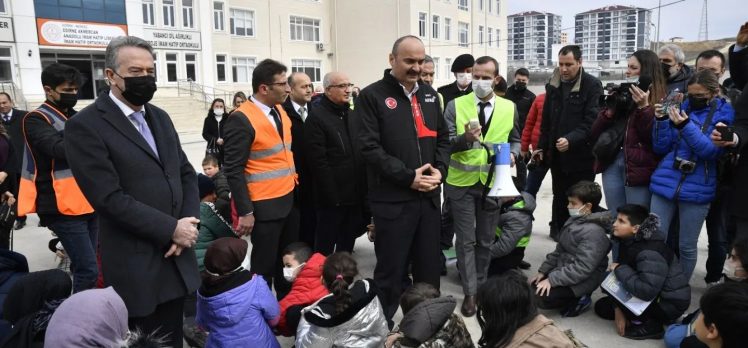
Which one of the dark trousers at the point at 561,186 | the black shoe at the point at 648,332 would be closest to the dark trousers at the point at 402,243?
the black shoe at the point at 648,332

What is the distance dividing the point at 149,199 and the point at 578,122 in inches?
164

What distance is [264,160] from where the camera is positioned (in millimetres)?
3717

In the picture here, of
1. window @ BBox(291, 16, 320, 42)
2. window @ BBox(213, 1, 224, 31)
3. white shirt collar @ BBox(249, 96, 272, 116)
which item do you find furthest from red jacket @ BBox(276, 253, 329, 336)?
window @ BBox(291, 16, 320, 42)

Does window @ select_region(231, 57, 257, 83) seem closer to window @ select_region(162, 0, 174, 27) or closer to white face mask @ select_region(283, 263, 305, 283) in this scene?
window @ select_region(162, 0, 174, 27)

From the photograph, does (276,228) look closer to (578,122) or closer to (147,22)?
(578,122)

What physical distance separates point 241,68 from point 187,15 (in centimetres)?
462

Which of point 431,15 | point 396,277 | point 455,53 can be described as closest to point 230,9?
point 431,15

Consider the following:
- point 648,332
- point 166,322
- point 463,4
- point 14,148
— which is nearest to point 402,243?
point 166,322

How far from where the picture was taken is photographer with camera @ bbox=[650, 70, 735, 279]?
3.82 m

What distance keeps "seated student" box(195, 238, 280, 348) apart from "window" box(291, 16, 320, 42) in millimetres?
33100

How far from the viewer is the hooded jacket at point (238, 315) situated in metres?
2.98

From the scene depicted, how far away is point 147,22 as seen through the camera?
27.7m

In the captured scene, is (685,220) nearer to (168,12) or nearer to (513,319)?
(513,319)

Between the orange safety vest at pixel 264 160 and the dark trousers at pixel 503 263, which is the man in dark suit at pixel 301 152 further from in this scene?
the dark trousers at pixel 503 263
